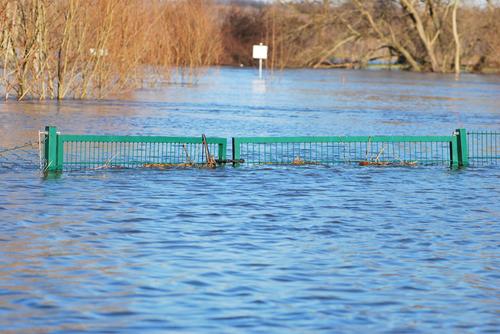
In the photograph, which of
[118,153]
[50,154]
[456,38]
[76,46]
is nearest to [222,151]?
[118,153]

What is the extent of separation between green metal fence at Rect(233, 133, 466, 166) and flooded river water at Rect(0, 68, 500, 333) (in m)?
0.56

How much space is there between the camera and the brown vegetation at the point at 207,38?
35531mm

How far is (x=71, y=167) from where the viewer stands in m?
18.0

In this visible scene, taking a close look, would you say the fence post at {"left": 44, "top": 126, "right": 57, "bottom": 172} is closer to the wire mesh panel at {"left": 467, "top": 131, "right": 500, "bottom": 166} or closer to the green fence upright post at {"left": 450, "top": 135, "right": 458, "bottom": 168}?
the green fence upright post at {"left": 450, "top": 135, "right": 458, "bottom": 168}

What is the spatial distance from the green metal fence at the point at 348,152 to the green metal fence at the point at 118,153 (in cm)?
74

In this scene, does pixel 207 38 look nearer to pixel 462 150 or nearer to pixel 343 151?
pixel 343 151

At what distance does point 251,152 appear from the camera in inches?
896

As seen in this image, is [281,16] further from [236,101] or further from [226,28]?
[236,101]

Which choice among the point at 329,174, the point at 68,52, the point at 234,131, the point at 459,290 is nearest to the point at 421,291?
the point at 459,290

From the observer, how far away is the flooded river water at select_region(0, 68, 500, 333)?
27.4ft

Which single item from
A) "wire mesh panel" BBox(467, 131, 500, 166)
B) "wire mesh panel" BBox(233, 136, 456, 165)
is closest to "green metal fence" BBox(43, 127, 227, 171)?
"wire mesh panel" BBox(233, 136, 456, 165)

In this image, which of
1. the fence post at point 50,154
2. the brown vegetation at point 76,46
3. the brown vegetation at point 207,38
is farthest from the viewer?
the brown vegetation at point 207,38

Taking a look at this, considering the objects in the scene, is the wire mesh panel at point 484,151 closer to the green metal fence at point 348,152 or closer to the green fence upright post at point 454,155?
the green fence upright post at point 454,155

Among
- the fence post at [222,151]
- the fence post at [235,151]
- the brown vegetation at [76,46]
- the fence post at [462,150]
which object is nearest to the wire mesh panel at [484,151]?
A: the fence post at [462,150]
